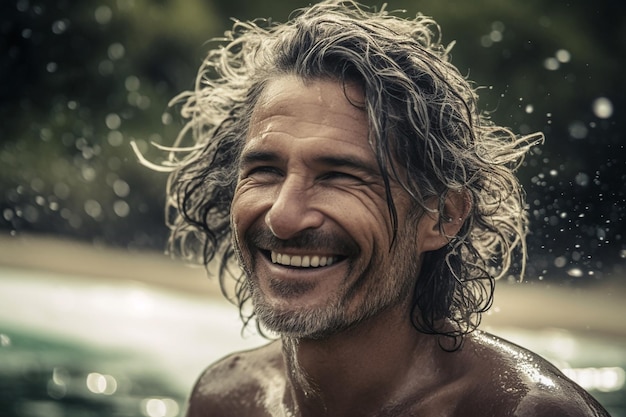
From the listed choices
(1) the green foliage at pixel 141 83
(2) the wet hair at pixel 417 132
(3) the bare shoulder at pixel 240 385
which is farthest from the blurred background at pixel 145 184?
(2) the wet hair at pixel 417 132

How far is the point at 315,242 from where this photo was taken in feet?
8.87

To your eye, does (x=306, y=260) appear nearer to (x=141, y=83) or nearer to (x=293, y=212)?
(x=293, y=212)

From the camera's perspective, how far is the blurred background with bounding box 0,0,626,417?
26.9 feet

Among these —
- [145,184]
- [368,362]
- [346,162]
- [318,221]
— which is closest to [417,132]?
[346,162]

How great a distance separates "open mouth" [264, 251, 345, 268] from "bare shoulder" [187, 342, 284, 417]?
679 mm

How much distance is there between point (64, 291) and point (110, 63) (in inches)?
249

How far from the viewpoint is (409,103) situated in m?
2.89

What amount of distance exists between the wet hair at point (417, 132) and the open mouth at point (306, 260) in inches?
8.9

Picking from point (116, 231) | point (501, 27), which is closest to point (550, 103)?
point (501, 27)

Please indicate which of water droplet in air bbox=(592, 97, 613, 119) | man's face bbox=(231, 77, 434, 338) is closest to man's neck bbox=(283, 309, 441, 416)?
man's face bbox=(231, 77, 434, 338)

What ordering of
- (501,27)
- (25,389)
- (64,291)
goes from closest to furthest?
(25,389), (64,291), (501,27)

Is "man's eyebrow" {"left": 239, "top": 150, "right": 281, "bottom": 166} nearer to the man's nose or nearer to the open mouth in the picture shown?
the man's nose

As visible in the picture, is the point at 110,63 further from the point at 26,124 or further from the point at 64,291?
the point at 64,291

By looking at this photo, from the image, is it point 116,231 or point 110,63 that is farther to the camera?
point 110,63
